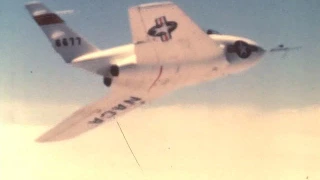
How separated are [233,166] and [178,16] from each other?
667 millimetres

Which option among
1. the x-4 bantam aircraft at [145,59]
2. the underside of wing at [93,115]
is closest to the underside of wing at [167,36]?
the x-4 bantam aircraft at [145,59]

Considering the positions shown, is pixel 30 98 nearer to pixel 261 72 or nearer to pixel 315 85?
pixel 261 72

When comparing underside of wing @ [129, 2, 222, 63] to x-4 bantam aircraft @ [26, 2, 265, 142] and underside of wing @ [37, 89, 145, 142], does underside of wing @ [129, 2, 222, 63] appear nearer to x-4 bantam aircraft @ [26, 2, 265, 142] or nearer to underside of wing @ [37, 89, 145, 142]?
x-4 bantam aircraft @ [26, 2, 265, 142]

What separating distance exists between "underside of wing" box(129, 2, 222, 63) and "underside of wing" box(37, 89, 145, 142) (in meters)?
0.22

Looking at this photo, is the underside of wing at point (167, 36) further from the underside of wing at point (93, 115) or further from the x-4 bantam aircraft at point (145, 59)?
the underside of wing at point (93, 115)

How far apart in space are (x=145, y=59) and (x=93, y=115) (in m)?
0.34

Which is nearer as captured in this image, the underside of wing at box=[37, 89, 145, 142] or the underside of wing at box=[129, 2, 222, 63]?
the underside of wing at box=[129, 2, 222, 63]

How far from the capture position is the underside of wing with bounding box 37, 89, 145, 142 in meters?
2.15

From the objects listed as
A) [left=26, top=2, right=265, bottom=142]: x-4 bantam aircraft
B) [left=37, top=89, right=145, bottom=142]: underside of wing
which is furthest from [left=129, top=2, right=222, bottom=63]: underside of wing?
[left=37, top=89, right=145, bottom=142]: underside of wing

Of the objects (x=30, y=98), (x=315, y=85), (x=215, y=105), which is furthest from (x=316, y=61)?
(x=30, y=98)

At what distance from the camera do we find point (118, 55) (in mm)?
2104

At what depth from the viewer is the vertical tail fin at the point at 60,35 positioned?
7.09 feet

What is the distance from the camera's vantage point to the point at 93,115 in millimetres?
2164

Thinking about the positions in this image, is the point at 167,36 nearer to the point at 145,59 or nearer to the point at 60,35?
the point at 145,59
